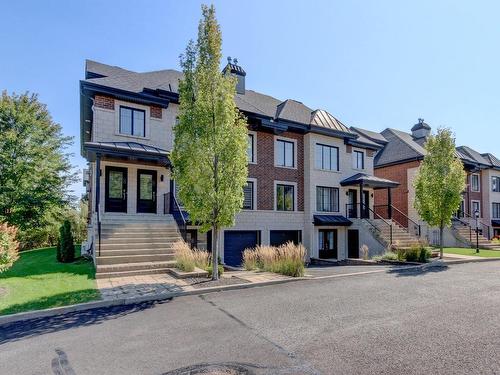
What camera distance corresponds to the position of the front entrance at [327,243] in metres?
20.9

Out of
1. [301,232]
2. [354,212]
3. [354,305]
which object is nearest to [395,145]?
[354,212]

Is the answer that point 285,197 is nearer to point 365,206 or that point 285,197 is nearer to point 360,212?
point 360,212

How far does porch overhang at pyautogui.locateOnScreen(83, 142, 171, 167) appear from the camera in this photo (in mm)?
13453

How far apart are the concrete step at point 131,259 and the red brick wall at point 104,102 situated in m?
7.73

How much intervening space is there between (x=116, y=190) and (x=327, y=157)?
45.9ft

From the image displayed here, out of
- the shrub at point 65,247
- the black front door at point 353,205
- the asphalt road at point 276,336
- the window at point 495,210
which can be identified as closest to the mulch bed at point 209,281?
the asphalt road at point 276,336

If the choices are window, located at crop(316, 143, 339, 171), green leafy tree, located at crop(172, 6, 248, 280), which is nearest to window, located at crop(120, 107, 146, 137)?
green leafy tree, located at crop(172, 6, 248, 280)

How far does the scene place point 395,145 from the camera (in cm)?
3033

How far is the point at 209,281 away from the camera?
1007cm

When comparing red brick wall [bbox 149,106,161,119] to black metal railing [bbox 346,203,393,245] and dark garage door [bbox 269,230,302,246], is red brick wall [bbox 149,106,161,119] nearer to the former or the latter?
dark garage door [bbox 269,230,302,246]

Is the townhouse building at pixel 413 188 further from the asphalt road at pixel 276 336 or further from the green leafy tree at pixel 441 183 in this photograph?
the asphalt road at pixel 276 336

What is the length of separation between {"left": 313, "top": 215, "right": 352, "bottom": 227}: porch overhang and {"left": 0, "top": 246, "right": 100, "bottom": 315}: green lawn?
13.2 metres

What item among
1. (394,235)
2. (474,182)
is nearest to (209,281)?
(394,235)

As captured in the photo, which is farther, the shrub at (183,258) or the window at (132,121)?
the window at (132,121)
